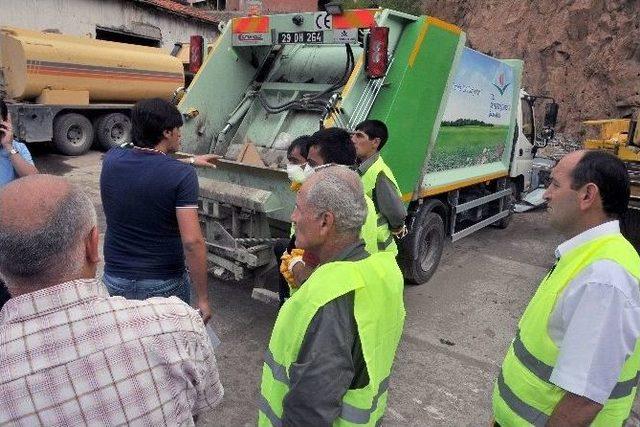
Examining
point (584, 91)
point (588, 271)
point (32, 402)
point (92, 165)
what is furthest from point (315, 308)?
point (584, 91)

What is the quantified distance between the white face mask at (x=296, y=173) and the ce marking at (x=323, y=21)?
1.46 metres

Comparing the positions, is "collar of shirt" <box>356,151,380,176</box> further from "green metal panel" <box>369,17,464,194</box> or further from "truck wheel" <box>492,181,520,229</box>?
"truck wheel" <box>492,181,520,229</box>

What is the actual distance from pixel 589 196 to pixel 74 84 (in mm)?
10354

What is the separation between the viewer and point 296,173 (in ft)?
10.3

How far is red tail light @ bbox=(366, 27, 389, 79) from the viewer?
3.60 metres

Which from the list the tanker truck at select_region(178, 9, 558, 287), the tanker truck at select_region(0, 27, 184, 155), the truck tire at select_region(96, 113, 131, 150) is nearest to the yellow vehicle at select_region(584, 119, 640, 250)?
the tanker truck at select_region(178, 9, 558, 287)

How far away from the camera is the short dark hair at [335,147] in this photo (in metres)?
2.80

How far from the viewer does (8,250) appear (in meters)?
0.94

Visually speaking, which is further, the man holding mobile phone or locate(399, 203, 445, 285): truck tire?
locate(399, 203, 445, 285): truck tire

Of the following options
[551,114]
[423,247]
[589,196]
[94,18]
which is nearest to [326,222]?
[589,196]

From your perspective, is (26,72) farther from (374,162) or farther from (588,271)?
(588,271)

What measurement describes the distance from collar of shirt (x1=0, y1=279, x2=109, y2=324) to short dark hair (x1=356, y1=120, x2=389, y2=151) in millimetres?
Answer: 2658

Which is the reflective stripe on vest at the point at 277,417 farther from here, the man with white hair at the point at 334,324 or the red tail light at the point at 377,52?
the red tail light at the point at 377,52

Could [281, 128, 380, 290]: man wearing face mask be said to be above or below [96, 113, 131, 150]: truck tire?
above
